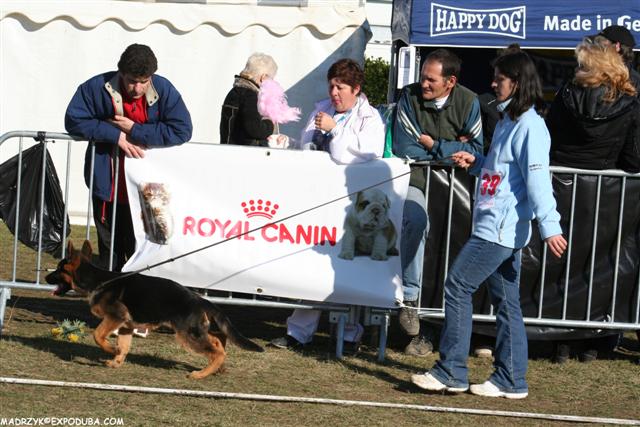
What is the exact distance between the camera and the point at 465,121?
7.25 m

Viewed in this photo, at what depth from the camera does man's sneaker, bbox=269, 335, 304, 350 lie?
7496mm

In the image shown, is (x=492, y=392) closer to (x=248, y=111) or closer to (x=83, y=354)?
(x=83, y=354)

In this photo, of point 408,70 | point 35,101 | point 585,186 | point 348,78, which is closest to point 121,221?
point 348,78

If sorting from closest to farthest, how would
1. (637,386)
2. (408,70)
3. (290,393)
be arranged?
(290,393)
(637,386)
(408,70)

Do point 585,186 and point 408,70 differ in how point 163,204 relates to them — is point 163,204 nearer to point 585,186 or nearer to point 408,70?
point 585,186

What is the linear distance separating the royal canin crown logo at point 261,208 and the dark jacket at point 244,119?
1.65m

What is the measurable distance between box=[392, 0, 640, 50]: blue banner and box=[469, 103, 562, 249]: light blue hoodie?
544 cm

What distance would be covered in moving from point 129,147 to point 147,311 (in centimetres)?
132

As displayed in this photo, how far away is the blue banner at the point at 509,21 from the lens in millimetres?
11461

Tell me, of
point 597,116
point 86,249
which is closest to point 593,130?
point 597,116

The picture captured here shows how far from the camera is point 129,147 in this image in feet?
23.8

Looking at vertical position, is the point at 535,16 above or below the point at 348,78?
above

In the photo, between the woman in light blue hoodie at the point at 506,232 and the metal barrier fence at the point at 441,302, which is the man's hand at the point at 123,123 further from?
the woman in light blue hoodie at the point at 506,232

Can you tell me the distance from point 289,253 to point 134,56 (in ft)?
5.31
